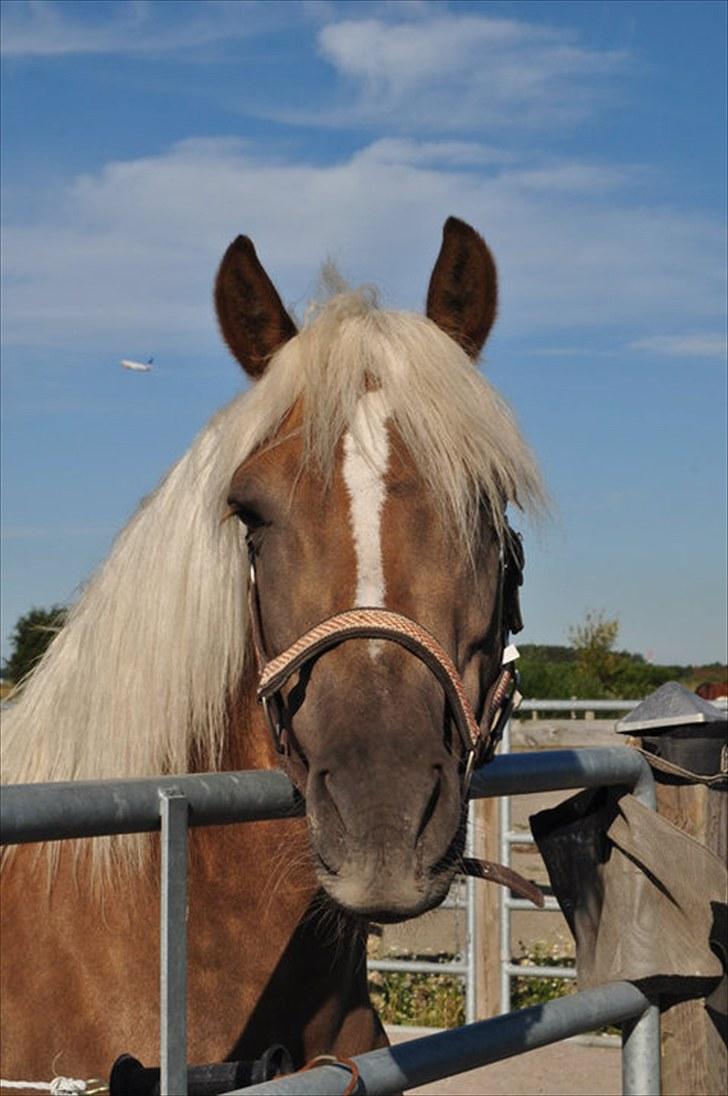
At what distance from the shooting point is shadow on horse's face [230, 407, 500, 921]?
1.78m

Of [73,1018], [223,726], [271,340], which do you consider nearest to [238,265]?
[271,340]

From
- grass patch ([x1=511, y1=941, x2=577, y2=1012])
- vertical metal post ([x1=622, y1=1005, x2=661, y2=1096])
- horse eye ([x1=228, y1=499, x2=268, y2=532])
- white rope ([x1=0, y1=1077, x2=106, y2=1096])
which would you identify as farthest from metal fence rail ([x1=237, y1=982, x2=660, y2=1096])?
grass patch ([x1=511, y1=941, x2=577, y2=1012])

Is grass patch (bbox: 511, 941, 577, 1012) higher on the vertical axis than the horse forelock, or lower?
lower

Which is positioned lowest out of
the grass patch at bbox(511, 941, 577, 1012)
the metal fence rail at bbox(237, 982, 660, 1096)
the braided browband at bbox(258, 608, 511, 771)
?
the grass patch at bbox(511, 941, 577, 1012)

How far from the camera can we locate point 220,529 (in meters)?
2.49

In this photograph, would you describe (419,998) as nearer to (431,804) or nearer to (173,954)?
(431,804)

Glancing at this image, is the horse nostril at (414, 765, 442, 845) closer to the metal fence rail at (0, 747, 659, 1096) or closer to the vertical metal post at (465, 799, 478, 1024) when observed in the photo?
the metal fence rail at (0, 747, 659, 1096)

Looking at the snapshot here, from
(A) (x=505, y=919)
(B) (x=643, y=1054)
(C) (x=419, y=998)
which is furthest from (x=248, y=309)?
(C) (x=419, y=998)

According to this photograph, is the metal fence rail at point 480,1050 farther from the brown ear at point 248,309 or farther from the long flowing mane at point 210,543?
the brown ear at point 248,309

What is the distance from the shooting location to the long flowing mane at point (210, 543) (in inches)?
88.8

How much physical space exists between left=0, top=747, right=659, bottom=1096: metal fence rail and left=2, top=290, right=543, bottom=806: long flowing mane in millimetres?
445

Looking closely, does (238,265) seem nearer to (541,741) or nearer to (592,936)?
(592,936)

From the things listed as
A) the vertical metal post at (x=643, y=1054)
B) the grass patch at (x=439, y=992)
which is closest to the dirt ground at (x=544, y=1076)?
the grass patch at (x=439, y=992)

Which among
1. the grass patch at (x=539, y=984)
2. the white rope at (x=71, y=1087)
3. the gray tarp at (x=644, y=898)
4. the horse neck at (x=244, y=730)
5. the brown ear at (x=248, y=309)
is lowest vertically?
the grass patch at (x=539, y=984)
